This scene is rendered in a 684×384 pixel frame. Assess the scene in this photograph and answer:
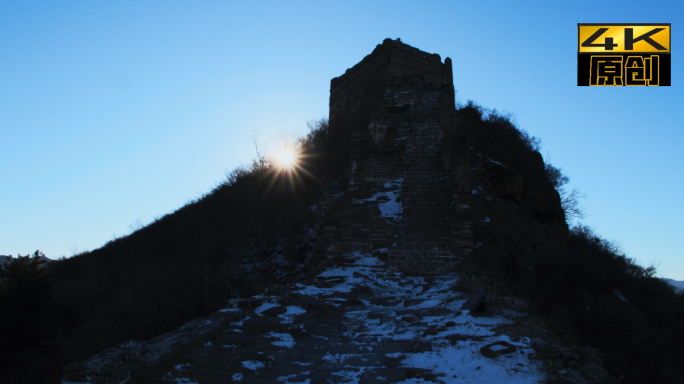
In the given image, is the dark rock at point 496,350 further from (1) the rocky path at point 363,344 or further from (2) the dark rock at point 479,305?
(2) the dark rock at point 479,305

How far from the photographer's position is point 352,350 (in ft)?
16.4

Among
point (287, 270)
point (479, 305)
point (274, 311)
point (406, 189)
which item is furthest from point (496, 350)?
point (287, 270)

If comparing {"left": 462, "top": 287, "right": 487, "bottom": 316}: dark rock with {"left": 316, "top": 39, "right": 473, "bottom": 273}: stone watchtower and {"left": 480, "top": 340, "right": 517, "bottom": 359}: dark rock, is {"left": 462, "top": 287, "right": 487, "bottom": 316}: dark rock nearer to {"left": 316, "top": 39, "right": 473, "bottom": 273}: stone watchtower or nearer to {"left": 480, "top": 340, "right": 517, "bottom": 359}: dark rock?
{"left": 480, "top": 340, "right": 517, "bottom": 359}: dark rock

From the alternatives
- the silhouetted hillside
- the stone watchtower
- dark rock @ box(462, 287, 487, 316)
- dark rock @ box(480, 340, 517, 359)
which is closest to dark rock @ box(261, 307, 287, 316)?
the silhouetted hillside

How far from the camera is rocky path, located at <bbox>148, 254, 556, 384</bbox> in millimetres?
4133

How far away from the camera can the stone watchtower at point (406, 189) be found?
31.2ft

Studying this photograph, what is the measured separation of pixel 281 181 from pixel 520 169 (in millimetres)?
11615

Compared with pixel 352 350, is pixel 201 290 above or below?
below

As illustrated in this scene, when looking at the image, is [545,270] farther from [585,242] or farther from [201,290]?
[585,242]

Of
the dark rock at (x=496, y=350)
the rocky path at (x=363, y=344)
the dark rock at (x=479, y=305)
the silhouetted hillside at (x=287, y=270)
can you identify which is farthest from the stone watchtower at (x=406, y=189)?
the dark rock at (x=496, y=350)

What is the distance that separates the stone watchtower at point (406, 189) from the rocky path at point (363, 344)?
7.04ft

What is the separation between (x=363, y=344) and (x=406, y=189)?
6.71 metres

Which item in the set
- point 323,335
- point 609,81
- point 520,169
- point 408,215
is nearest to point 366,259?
point 408,215

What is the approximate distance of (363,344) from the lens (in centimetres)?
518
